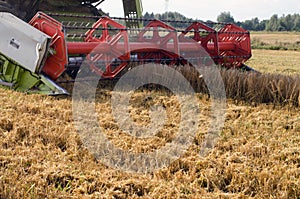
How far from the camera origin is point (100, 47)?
4312mm

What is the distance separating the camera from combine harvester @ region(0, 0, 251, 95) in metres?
3.76

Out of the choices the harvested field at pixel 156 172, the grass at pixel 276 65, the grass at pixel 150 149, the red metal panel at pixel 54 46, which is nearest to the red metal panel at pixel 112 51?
the red metal panel at pixel 54 46

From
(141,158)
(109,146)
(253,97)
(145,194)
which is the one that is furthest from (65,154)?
(253,97)

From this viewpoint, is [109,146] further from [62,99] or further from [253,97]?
[253,97]

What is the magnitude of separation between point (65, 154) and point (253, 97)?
2.18 m

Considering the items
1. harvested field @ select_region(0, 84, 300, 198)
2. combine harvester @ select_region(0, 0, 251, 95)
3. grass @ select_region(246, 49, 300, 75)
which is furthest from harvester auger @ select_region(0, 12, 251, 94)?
grass @ select_region(246, 49, 300, 75)

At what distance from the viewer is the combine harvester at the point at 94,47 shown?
12.3 feet

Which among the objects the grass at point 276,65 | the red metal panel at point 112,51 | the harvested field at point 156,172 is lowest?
the harvested field at point 156,172

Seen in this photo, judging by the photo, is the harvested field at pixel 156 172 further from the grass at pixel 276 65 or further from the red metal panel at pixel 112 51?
the grass at pixel 276 65

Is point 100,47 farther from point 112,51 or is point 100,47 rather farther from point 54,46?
point 54,46

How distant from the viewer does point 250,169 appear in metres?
2.01

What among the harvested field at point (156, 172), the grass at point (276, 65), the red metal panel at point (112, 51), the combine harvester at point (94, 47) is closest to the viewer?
the harvested field at point (156, 172)

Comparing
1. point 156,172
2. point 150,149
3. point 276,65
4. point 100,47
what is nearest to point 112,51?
point 100,47

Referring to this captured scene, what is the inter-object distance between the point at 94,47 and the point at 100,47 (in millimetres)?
83
